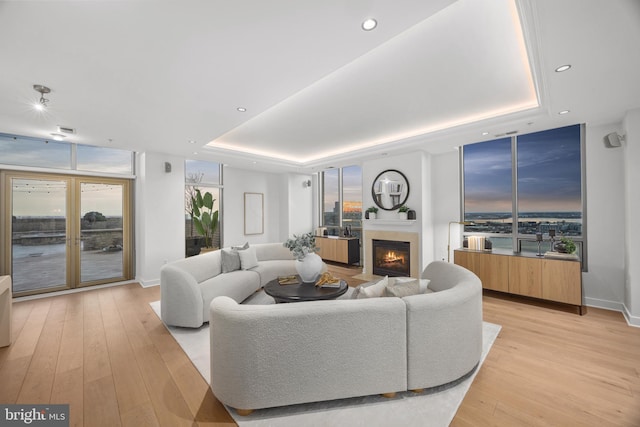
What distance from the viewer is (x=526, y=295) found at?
3.98 meters

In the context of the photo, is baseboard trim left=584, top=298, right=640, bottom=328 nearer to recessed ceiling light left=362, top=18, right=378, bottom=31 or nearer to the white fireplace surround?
the white fireplace surround

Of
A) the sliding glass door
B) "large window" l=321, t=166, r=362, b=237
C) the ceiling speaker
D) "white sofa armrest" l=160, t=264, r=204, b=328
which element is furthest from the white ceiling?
"large window" l=321, t=166, r=362, b=237

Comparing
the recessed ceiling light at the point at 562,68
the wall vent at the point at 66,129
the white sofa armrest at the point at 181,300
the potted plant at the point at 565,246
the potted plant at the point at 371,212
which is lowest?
the white sofa armrest at the point at 181,300

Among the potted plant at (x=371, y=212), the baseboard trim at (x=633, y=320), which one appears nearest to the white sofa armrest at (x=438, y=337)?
the baseboard trim at (x=633, y=320)

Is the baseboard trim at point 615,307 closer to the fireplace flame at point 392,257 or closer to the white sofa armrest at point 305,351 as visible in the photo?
the fireplace flame at point 392,257

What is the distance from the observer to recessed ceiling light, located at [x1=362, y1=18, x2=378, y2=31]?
1629 mm

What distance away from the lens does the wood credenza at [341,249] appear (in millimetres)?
6766

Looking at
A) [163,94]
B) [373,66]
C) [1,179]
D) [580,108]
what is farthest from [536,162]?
[1,179]

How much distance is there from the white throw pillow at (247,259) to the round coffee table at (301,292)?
1.08 m

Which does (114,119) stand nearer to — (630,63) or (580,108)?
(630,63)

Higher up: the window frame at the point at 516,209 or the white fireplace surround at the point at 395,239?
the window frame at the point at 516,209

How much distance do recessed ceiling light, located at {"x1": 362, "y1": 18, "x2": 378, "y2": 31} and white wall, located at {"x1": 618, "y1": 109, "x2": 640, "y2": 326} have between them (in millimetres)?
3748

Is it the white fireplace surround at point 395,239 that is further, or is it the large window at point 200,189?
the large window at point 200,189

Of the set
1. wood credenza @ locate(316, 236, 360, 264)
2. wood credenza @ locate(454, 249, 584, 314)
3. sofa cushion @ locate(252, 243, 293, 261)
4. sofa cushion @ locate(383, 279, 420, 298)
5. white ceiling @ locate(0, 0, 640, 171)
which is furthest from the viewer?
wood credenza @ locate(316, 236, 360, 264)
